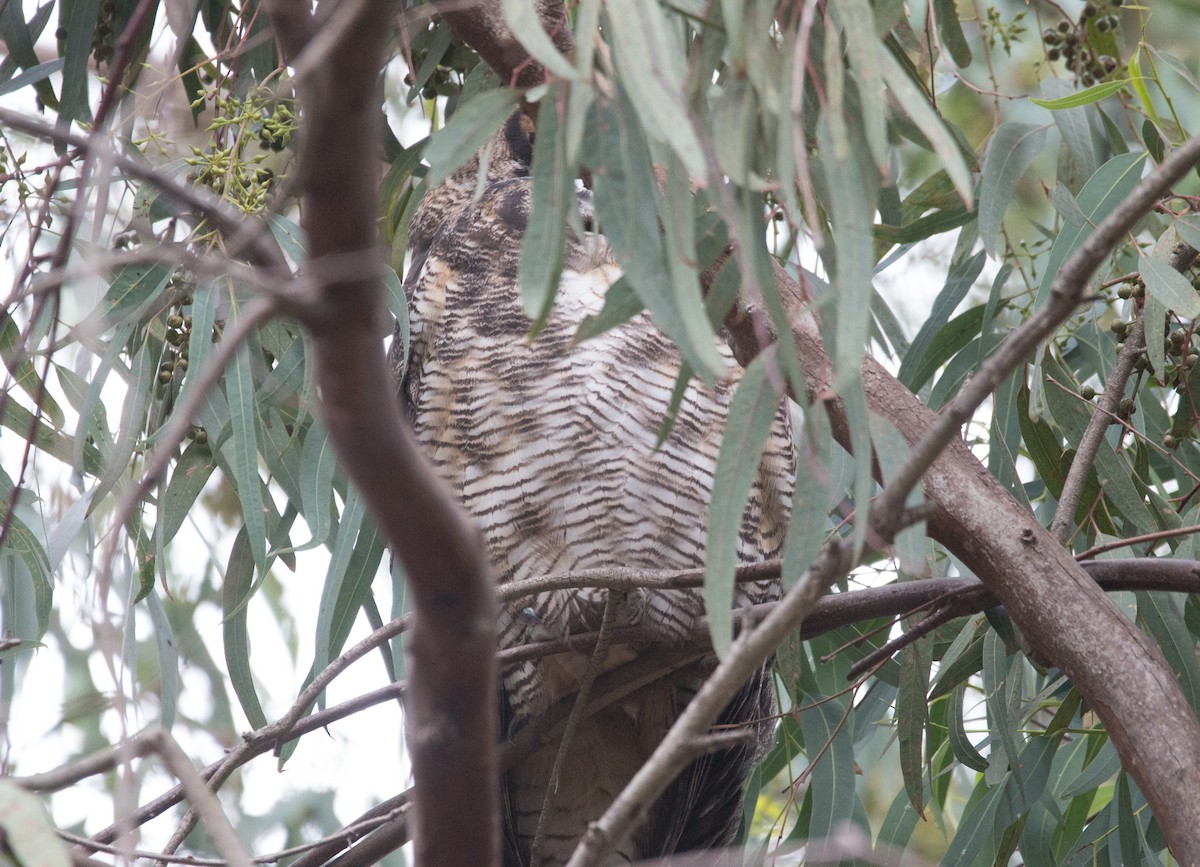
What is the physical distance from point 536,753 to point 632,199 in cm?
129

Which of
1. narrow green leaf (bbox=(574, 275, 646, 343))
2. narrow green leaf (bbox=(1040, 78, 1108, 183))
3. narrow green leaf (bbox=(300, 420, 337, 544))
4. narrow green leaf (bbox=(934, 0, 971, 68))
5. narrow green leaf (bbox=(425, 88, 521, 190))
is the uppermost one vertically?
narrow green leaf (bbox=(934, 0, 971, 68))

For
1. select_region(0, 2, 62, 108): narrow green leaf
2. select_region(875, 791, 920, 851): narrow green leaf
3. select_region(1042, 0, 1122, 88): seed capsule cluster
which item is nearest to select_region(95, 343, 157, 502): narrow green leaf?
select_region(0, 2, 62, 108): narrow green leaf

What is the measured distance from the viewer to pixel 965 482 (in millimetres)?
1388

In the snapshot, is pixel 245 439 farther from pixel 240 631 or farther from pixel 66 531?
pixel 240 631

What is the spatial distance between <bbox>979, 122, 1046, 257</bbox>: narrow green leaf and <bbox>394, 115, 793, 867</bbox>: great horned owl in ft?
1.47

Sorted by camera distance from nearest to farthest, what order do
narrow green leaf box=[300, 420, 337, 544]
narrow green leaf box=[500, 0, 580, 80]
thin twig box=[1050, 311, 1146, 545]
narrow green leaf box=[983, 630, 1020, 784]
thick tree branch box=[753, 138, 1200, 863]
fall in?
narrow green leaf box=[500, 0, 580, 80] → thick tree branch box=[753, 138, 1200, 863] → thin twig box=[1050, 311, 1146, 545] → narrow green leaf box=[983, 630, 1020, 784] → narrow green leaf box=[300, 420, 337, 544]

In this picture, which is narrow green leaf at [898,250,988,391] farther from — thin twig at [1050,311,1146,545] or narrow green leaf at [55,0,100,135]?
narrow green leaf at [55,0,100,135]

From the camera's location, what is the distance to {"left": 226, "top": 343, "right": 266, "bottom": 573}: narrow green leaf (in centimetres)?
167

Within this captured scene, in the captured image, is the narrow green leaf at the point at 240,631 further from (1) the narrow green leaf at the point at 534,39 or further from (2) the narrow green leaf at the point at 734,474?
(1) the narrow green leaf at the point at 534,39

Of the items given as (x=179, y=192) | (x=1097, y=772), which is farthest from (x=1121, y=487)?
(x=179, y=192)

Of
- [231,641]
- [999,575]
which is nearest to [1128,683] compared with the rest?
[999,575]

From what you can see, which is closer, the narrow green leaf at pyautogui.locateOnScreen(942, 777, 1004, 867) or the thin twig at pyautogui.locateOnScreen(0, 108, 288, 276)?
the thin twig at pyautogui.locateOnScreen(0, 108, 288, 276)

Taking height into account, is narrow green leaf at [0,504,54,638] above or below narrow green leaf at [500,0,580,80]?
below

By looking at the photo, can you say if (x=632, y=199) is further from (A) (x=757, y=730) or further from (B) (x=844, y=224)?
(A) (x=757, y=730)
